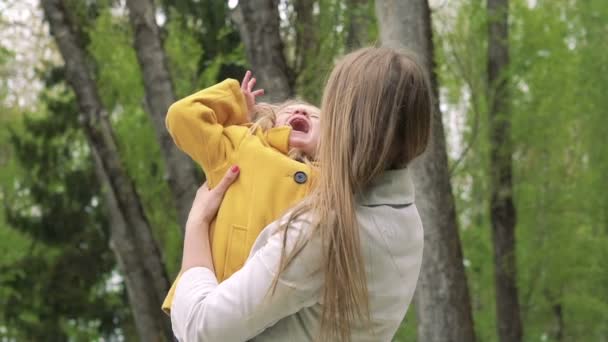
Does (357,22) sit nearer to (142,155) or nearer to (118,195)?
(118,195)

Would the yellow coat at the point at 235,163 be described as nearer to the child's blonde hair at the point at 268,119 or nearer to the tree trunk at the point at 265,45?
the child's blonde hair at the point at 268,119

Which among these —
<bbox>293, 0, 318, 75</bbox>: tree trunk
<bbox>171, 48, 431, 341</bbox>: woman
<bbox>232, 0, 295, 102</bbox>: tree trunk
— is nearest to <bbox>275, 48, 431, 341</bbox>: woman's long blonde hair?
<bbox>171, 48, 431, 341</bbox>: woman

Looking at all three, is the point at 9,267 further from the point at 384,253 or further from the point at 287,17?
the point at 384,253

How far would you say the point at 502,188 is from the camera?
1338cm

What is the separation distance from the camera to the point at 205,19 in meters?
13.0

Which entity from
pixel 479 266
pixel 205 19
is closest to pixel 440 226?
pixel 205 19

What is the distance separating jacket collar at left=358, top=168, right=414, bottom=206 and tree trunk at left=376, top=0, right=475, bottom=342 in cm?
356

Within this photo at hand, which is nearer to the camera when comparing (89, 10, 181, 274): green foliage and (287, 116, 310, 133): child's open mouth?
(287, 116, 310, 133): child's open mouth

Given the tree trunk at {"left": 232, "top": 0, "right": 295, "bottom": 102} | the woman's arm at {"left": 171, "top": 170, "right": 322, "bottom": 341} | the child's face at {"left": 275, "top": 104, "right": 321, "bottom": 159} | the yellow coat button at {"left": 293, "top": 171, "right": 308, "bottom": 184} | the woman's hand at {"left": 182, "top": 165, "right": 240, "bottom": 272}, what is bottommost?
the woman's arm at {"left": 171, "top": 170, "right": 322, "bottom": 341}

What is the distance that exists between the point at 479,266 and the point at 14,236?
7.46 m

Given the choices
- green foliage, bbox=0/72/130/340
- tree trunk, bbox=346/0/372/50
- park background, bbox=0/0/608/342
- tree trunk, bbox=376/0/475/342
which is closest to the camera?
tree trunk, bbox=376/0/475/342

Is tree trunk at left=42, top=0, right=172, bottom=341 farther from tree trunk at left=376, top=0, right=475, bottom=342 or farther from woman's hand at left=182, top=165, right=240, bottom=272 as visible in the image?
woman's hand at left=182, top=165, right=240, bottom=272

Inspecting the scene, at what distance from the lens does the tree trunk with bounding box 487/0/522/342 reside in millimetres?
13155

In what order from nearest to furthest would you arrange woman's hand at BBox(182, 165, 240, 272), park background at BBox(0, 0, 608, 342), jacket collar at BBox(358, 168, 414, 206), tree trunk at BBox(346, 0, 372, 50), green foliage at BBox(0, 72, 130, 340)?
jacket collar at BBox(358, 168, 414, 206) → woman's hand at BBox(182, 165, 240, 272) → park background at BBox(0, 0, 608, 342) → tree trunk at BBox(346, 0, 372, 50) → green foliage at BBox(0, 72, 130, 340)
